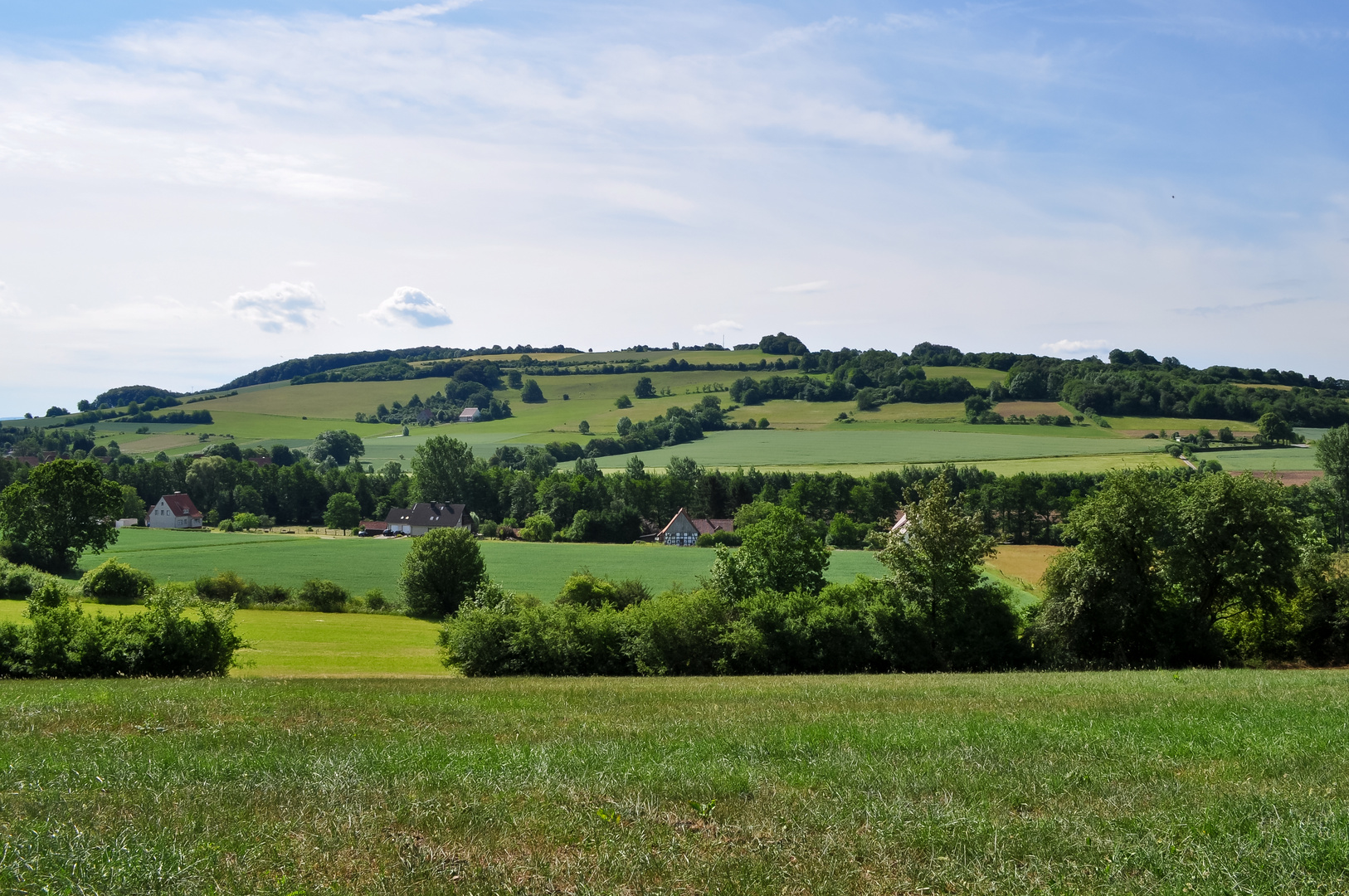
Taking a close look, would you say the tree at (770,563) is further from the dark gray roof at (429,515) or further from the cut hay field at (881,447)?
the dark gray roof at (429,515)

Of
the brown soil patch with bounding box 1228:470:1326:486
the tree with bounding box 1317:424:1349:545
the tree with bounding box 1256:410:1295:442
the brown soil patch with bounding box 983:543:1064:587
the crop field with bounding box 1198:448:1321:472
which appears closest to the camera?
the brown soil patch with bounding box 983:543:1064:587

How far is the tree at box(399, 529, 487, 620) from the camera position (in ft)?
213

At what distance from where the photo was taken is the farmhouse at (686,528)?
117 meters

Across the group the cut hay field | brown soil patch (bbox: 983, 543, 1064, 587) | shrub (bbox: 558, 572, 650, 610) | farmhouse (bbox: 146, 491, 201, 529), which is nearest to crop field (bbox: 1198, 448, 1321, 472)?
the cut hay field

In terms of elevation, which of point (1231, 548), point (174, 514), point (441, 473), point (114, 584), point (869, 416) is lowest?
point (174, 514)

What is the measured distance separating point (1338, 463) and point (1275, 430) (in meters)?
37.5

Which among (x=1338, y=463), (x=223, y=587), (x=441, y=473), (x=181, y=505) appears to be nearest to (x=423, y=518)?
(x=441, y=473)

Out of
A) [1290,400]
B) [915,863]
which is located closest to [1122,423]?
[1290,400]

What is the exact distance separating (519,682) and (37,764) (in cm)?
1528

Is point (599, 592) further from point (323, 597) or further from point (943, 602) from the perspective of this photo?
point (943, 602)

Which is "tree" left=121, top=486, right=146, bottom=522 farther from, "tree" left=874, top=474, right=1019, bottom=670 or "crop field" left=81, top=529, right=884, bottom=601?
"tree" left=874, top=474, right=1019, bottom=670

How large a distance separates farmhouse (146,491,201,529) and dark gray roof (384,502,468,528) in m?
28.9

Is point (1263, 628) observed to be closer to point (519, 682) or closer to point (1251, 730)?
point (1251, 730)

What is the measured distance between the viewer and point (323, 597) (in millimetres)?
64125
